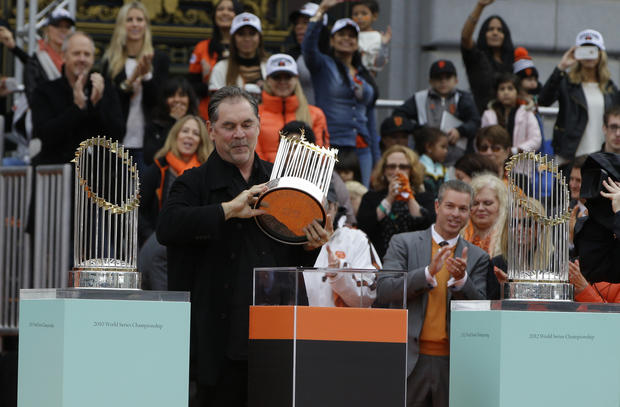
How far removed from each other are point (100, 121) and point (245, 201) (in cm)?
410

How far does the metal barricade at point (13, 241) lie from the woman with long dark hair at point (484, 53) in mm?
4231

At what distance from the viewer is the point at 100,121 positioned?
28.8ft

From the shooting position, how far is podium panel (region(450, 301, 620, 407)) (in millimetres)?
4348

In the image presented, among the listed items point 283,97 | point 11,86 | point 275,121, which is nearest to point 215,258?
point 275,121

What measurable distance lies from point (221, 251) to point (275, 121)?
4022 mm

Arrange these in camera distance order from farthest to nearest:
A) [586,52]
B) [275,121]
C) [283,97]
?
1. [586,52]
2. [283,97]
3. [275,121]

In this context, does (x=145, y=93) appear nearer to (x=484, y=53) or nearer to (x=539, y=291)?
(x=484, y=53)

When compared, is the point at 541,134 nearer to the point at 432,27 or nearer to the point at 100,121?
the point at 432,27

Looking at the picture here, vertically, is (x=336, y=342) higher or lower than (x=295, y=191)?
lower

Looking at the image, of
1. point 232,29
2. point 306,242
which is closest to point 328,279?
point 306,242

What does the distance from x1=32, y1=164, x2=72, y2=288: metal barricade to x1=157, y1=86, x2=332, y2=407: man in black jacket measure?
343cm

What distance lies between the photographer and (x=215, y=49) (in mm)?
10398

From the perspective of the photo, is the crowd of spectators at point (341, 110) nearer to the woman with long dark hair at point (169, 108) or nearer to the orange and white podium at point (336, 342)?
the woman with long dark hair at point (169, 108)

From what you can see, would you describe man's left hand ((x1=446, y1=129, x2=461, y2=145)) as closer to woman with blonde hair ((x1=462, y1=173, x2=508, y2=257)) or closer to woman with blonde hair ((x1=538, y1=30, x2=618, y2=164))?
woman with blonde hair ((x1=538, y1=30, x2=618, y2=164))
